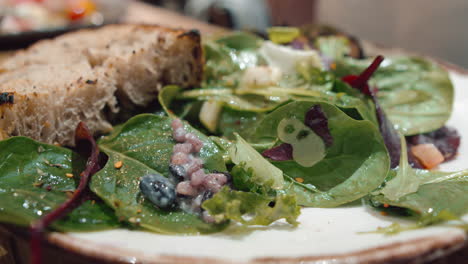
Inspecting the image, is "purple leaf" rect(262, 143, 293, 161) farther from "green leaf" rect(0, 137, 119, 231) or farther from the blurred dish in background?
the blurred dish in background

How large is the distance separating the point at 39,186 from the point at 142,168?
0.42 metres

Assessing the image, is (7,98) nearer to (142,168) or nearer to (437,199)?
(142,168)

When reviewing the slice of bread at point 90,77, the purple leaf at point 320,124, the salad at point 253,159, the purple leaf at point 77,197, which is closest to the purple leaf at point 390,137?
the salad at point 253,159

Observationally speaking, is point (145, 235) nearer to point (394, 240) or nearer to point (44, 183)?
point (44, 183)

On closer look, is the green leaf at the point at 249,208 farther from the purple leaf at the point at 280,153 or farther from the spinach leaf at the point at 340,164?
the purple leaf at the point at 280,153

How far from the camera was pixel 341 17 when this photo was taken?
7.05 metres

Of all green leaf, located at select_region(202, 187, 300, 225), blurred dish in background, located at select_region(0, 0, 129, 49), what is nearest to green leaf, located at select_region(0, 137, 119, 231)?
green leaf, located at select_region(202, 187, 300, 225)

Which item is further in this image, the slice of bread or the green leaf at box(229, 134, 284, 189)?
the slice of bread

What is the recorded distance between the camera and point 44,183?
5.40 ft

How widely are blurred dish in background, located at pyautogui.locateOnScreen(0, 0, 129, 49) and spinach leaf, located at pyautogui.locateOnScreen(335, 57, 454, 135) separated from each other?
306 centimetres

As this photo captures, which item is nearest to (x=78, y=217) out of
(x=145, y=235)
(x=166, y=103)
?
(x=145, y=235)

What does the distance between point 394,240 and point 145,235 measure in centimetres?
86

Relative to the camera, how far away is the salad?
150 cm

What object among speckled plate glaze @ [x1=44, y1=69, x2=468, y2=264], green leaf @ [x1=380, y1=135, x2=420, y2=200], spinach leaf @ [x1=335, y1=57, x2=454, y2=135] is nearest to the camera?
speckled plate glaze @ [x1=44, y1=69, x2=468, y2=264]
